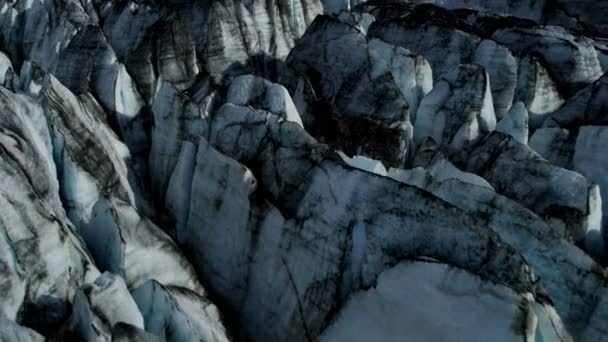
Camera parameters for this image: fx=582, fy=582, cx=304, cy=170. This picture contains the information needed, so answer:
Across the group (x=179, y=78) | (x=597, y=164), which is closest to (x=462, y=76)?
(x=597, y=164)

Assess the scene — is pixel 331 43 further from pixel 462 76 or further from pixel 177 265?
pixel 177 265

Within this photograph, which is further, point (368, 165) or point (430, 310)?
point (368, 165)

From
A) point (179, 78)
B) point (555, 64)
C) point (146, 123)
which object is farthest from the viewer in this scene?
point (555, 64)

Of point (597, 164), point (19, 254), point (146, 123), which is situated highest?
point (19, 254)

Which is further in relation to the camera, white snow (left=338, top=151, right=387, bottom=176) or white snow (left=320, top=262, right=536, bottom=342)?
white snow (left=338, top=151, right=387, bottom=176)

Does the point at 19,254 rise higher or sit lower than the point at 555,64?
higher

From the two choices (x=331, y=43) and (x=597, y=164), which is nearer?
(x=597, y=164)

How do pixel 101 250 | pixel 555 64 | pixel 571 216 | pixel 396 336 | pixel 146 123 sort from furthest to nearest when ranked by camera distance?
pixel 555 64 < pixel 146 123 < pixel 571 216 < pixel 101 250 < pixel 396 336

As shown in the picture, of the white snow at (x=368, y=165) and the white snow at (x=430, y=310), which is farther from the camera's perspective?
the white snow at (x=368, y=165)

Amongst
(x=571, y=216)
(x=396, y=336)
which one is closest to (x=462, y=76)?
(x=571, y=216)

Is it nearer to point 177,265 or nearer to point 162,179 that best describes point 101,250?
point 177,265
